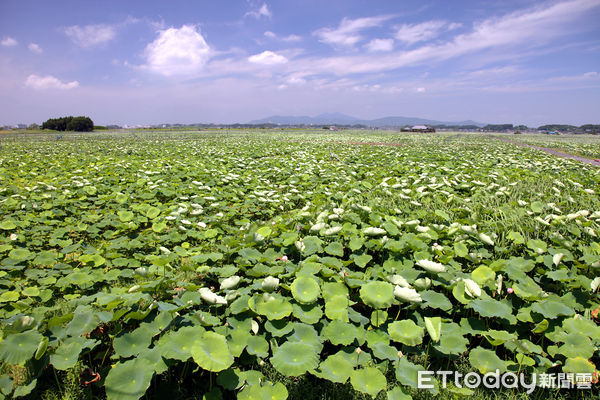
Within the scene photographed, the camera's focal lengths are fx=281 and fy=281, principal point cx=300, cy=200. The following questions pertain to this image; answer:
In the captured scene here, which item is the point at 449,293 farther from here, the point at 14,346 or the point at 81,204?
the point at 81,204

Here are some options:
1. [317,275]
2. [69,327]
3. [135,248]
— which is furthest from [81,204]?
[317,275]

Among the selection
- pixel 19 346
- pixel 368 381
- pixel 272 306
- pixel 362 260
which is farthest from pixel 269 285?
pixel 19 346

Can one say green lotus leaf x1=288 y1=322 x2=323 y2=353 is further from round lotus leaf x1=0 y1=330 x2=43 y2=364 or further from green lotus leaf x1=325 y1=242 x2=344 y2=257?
round lotus leaf x1=0 y1=330 x2=43 y2=364

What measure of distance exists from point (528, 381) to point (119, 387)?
8.36ft

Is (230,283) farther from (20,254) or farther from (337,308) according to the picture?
(20,254)

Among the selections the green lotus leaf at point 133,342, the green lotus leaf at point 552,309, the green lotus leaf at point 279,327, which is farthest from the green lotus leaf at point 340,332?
the green lotus leaf at point 552,309

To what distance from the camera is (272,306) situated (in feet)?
6.94

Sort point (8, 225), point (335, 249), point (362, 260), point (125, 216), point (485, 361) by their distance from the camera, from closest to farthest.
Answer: point (485, 361) → point (362, 260) → point (335, 249) → point (8, 225) → point (125, 216)

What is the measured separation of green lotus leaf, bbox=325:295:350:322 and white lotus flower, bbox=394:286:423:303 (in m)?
0.39

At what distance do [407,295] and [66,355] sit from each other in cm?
226

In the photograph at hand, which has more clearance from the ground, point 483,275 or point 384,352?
point 483,275

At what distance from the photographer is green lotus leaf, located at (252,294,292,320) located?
6.71ft

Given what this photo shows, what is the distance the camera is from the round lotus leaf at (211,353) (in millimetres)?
1556

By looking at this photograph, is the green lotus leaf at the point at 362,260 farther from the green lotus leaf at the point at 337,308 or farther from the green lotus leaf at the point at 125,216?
the green lotus leaf at the point at 125,216
